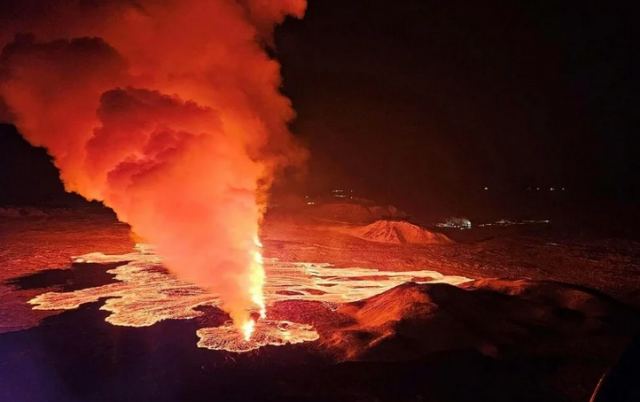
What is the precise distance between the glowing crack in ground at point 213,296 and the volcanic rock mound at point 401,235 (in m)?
7.21

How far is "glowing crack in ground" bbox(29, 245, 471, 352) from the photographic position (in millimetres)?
9156

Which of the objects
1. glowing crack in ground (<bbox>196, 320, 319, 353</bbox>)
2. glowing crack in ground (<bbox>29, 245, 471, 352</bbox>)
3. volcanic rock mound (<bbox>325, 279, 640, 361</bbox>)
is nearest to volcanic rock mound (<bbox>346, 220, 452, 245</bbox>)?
glowing crack in ground (<bbox>29, 245, 471, 352</bbox>)

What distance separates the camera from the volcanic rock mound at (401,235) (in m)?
23.6

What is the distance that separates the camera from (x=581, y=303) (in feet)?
32.5

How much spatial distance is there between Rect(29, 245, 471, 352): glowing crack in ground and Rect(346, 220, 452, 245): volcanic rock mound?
7.21 meters

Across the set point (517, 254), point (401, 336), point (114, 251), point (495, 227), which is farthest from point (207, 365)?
point (495, 227)

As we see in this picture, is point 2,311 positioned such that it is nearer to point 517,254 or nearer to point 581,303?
point 581,303

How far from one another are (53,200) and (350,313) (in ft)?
137

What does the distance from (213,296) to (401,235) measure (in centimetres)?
1394

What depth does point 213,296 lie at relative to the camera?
11672 mm

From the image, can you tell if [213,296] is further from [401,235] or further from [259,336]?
[401,235]

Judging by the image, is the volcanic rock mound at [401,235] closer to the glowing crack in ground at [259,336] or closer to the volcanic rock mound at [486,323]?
the volcanic rock mound at [486,323]

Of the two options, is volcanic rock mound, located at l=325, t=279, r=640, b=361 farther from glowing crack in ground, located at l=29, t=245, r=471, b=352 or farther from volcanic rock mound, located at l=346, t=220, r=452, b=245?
volcanic rock mound, located at l=346, t=220, r=452, b=245

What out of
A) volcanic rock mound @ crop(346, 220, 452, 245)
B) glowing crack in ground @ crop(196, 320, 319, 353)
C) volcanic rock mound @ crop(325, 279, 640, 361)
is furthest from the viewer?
volcanic rock mound @ crop(346, 220, 452, 245)
